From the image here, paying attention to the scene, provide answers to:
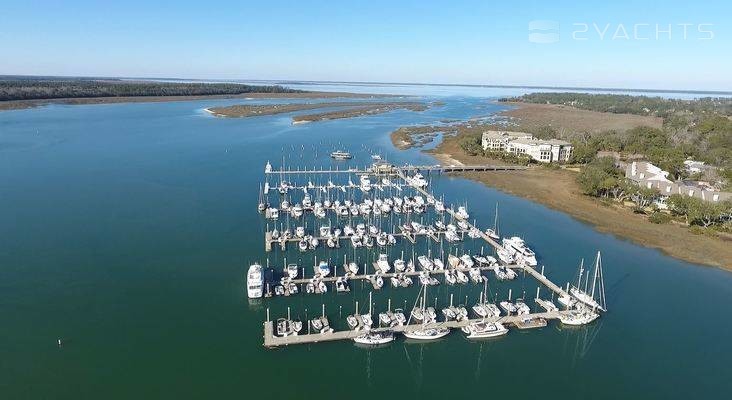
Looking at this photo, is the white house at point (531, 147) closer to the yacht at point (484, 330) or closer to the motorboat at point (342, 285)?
the motorboat at point (342, 285)

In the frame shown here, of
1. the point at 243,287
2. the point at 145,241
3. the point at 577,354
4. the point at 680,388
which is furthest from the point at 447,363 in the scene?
the point at 145,241

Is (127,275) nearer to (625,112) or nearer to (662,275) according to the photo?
(662,275)

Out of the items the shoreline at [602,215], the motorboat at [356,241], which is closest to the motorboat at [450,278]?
the motorboat at [356,241]

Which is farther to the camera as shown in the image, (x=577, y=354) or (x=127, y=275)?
(x=127, y=275)

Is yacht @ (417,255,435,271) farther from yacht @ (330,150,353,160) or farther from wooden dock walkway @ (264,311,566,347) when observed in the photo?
yacht @ (330,150,353,160)

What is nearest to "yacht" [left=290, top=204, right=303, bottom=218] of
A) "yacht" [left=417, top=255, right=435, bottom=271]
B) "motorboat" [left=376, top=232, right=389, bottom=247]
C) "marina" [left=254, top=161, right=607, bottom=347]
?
"marina" [left=254, top=161, right=607, bottom=347]

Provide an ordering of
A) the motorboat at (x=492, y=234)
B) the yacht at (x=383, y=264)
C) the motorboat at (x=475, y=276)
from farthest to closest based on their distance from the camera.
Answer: the motorboat at (x=492, y=234), the yacht at (x=383, y=264), the motorboat at (x=475, y=276)
